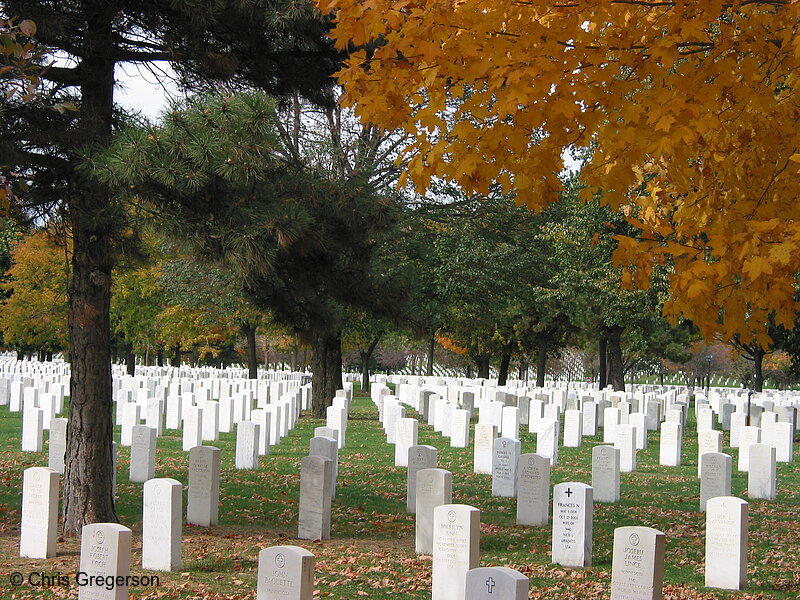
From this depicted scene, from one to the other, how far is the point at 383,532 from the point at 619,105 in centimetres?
636

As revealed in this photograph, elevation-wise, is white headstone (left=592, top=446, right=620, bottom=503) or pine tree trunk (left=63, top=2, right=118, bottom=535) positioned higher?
pine tree trunk (left=63, top=2, right=118, bottom=535)

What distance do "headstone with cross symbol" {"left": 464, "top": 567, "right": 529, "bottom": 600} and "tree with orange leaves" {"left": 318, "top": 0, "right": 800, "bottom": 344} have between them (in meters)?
1.94

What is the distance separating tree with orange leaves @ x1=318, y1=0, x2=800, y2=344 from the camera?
17.9 feet

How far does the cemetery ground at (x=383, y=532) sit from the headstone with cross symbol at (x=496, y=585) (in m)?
2.38

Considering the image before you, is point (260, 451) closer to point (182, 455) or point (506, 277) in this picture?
point (182, 455)

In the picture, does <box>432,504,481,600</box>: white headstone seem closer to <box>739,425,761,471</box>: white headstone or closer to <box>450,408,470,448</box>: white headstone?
<box>739,425,761,471</box>: white headstone

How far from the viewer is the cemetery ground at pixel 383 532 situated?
318 inches

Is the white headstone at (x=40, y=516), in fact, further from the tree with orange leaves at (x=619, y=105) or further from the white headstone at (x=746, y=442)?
the white headstone at (x=746, y=442)

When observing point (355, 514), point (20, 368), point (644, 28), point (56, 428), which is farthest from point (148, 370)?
point (644, 28)

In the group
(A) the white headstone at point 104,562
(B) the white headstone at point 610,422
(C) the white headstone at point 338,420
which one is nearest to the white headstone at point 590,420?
(B) the white headstone at point 610,422

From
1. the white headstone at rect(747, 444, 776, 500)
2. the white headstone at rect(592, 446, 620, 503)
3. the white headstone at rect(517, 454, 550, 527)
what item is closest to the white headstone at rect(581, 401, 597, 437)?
the white headstone at rect(747, 444, 776, 500)

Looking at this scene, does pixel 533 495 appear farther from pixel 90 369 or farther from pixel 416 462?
pixel 90 369

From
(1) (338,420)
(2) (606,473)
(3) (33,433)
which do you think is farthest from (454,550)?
(3) (33,433)

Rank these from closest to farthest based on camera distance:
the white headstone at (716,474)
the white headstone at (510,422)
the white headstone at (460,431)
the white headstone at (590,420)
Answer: the white headstone at (716,474), the white headstone at (460,431), the white headstone at (510,422), the white headstone at (590,420)
